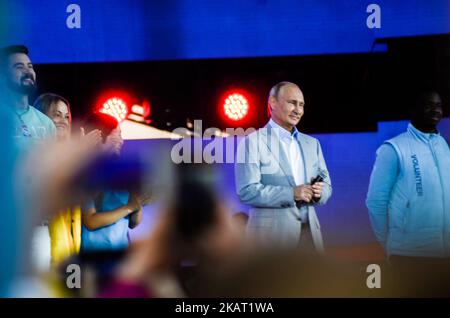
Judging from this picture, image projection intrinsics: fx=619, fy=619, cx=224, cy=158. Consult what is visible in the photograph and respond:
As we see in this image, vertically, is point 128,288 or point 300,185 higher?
point 300,185

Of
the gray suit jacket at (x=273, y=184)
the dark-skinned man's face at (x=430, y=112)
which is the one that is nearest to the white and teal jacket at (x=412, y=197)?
the dark-skinned man's face at (x=430, y=112)

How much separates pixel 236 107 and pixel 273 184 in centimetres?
38

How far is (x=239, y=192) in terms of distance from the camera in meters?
2.69

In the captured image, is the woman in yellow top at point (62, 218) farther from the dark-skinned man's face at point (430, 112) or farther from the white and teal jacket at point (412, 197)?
the dark-skinned man's face at point (430, 112)

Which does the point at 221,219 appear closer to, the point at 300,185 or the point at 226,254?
the point at 226,254

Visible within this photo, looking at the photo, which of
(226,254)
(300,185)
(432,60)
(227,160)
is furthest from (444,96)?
(226,254)

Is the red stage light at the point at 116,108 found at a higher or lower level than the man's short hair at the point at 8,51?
lower

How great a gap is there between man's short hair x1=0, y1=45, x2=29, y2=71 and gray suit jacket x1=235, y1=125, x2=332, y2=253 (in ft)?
3.48

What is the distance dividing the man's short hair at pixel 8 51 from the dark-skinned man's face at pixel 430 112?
5.77 ft

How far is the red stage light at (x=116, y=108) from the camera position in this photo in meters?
2.75

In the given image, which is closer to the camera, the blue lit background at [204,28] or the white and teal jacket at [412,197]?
the white and teal jacket at [412,197]

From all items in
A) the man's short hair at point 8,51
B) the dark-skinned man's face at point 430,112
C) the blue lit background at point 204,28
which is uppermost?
the blue lit background at point 204,28
